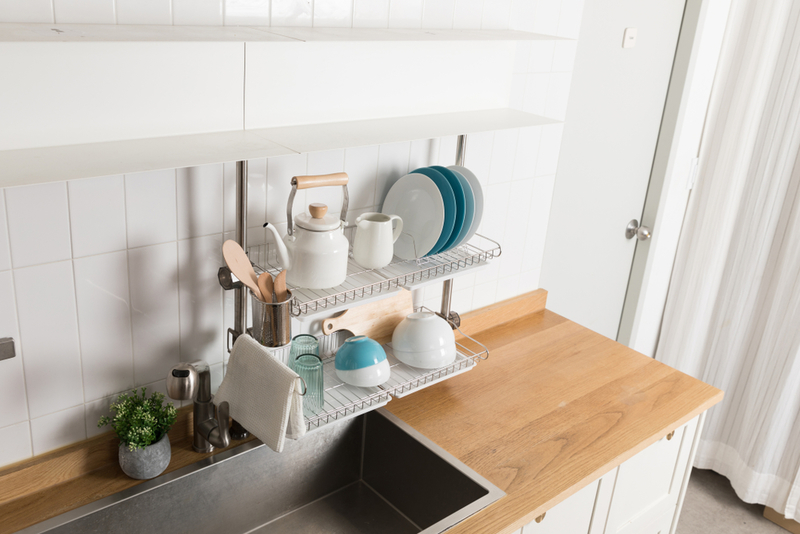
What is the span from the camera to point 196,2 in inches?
45.9

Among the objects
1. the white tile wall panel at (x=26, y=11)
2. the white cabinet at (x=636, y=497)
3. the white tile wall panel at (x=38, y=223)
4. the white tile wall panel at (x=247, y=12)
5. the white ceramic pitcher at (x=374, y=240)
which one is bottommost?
the white cabinet at (x=636, y=497)

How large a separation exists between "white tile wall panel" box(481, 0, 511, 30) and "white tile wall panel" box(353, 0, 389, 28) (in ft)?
0.99

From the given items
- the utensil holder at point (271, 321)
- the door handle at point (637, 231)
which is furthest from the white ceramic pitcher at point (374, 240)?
the door handle at point (637, 231)

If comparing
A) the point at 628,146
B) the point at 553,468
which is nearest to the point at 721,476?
the point at 628,146

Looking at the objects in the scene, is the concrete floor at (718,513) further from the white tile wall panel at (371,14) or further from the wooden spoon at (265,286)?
the white tile wall panel at (371,14)

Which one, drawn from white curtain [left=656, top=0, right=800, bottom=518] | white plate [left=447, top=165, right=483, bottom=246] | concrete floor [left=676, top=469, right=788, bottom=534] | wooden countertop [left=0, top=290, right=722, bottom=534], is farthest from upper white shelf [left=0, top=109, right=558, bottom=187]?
concrete floor [left=676, top=469, right=788, bottom=534]

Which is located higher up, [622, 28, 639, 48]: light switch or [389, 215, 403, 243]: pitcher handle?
[622, 28, 639, 48]: light switch

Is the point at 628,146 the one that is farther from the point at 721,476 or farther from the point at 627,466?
the point at 721,476

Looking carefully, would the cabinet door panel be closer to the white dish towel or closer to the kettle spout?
the white dish towel

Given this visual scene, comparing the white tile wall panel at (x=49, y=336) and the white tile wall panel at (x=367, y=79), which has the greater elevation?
the white tile wall panel at (x=367, y=79)

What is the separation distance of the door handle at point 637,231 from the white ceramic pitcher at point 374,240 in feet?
4.25

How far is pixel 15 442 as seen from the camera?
47.9 inches

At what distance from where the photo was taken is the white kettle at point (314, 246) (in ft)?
4.25

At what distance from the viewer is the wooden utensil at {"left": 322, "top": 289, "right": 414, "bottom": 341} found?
1.61 meters
